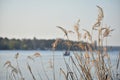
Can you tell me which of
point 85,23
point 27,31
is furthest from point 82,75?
point 27,31

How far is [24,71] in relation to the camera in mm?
3336

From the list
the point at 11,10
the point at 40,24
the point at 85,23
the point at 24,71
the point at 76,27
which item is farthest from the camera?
the point at 24,71

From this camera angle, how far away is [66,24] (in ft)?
8.51

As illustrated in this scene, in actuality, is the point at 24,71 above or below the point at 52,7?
below

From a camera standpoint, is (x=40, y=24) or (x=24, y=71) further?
(x=24, y=71)

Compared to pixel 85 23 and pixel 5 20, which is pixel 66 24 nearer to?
pixel 85 23

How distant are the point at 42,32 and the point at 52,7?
54cm

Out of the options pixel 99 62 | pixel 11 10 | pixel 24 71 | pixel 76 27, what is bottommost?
pixel 24 71

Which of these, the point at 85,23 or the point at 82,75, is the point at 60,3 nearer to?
the point at 85,23

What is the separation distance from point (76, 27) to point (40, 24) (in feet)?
4.83

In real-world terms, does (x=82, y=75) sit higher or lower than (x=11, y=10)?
lower

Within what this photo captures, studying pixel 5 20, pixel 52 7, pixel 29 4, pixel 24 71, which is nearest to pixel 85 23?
pixel 52 7

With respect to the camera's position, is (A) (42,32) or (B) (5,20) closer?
(B) (5,20)

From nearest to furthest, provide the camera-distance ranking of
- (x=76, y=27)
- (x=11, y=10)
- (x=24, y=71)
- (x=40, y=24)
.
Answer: (x=76, y=27)
(x=11, y=10)
(x=40, y=24)
(x=24, y=71)
